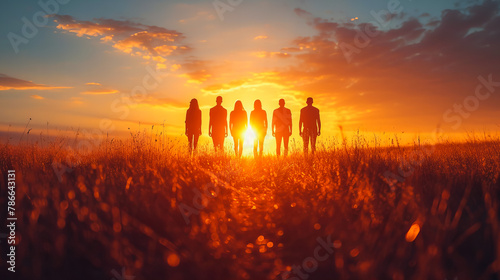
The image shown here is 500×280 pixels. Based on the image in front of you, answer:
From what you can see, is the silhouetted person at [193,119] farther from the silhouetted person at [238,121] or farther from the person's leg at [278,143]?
the person's leg at [278,143]

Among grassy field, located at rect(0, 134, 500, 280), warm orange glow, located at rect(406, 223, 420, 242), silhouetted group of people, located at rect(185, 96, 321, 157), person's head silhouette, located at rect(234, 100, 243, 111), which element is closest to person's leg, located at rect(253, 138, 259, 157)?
silhouetted group of people, located at rect(185, 96, 321, 157)

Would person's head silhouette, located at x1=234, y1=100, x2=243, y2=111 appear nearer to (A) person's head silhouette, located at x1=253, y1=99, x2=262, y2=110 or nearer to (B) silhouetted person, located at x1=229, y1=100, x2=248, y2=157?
(B) silhouetted person, located at x1=229, y1=100, x2=248, y2=157

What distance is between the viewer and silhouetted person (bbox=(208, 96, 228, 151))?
15.0 meters

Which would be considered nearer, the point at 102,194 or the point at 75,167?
the point at 102,194

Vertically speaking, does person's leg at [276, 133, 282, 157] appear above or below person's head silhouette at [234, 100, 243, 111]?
below

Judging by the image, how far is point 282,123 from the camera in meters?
15.6

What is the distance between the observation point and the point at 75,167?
26.9 ft

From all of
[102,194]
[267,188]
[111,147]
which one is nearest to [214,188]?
[267,188]

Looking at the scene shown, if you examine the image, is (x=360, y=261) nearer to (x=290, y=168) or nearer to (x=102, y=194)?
(x=102, y=194)

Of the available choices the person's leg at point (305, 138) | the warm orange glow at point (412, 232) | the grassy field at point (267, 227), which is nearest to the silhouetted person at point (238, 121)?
the person's leg at point (305, 138)

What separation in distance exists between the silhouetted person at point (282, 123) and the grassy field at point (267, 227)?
25.7ft

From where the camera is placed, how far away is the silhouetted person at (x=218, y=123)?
15.0 metres

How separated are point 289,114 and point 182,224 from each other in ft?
37.5

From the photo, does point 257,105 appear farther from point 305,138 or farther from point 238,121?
point 305,138
